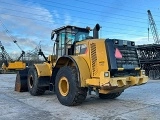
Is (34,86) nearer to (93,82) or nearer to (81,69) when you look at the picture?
(81,69)

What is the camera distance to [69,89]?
7.28m

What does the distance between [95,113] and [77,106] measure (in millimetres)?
989

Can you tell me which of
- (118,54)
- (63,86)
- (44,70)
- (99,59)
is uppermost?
(118,54)

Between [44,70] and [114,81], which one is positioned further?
[44,70]

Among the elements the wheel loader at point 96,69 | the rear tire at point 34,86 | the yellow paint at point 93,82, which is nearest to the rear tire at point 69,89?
the wheel loader at point 96,69

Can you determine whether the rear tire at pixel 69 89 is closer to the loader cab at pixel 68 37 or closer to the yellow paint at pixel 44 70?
the loader cab at pixel 68 37

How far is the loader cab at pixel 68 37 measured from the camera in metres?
8.70

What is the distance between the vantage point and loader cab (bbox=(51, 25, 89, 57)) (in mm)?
8695

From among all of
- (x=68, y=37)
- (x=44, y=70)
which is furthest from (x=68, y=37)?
(x=44, y=70)

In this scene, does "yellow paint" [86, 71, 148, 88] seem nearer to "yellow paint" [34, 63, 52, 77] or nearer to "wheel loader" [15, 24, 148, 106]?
"wheel loader" [15, 24, 148, 106]

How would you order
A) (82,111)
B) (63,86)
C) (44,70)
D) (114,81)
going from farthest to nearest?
(44,70), (63,86), (82,111), (114,81)

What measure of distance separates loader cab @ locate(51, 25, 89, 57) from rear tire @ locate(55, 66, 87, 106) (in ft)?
3.66

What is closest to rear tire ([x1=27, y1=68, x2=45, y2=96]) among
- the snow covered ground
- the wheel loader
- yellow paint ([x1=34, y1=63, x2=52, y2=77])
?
yellow paint ([x1=34, y1=63, x2=52, y2=77])

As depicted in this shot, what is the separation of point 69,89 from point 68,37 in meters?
2.35
